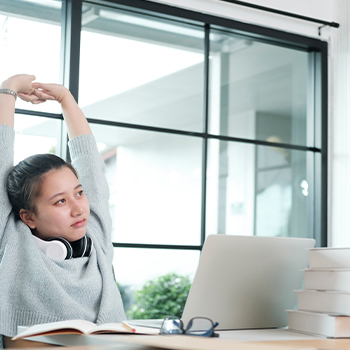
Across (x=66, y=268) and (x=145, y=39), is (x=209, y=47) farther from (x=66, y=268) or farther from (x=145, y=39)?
(x=66, y=268)

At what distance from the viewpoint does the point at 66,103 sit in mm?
2197

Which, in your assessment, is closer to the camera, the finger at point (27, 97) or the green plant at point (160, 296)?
the finger at point (27, 97)

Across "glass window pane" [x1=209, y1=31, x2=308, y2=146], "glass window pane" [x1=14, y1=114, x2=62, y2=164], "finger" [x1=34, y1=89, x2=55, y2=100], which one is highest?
"glass window pane" [x1=209, y1=31, x2=308, y2=146]

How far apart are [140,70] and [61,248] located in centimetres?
140

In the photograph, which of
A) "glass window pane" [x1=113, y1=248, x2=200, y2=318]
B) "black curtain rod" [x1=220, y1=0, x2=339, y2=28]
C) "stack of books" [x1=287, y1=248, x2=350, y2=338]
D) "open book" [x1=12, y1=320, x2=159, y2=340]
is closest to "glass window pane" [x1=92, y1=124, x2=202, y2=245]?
"glass window pane" [x1=113, y1=248, x2=200, y2=318]

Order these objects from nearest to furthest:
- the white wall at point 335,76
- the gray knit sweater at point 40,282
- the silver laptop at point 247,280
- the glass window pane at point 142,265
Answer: the silver laptop at point 247,280, the gray knit sweater at point 40,282, the glass window pane at point 142,265, the white wall at point 335,76

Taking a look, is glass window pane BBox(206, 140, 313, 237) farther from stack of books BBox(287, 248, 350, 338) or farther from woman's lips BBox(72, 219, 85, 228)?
stack of books BBox(287, 248, 350, 338)

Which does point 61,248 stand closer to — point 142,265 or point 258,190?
point 142,265

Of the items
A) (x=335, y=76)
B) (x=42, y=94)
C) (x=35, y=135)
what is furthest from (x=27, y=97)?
(x=335, y=76)

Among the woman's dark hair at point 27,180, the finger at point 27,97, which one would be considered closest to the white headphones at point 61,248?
the woman's dark hair at point 27,180

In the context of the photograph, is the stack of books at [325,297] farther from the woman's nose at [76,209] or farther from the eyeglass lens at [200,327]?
the woman's nose at [76,209]

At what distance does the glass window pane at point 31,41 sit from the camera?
2572 millimetres

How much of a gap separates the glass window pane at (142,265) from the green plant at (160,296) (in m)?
→ 0.03

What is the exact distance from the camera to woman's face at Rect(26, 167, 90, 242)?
70.7 inches
